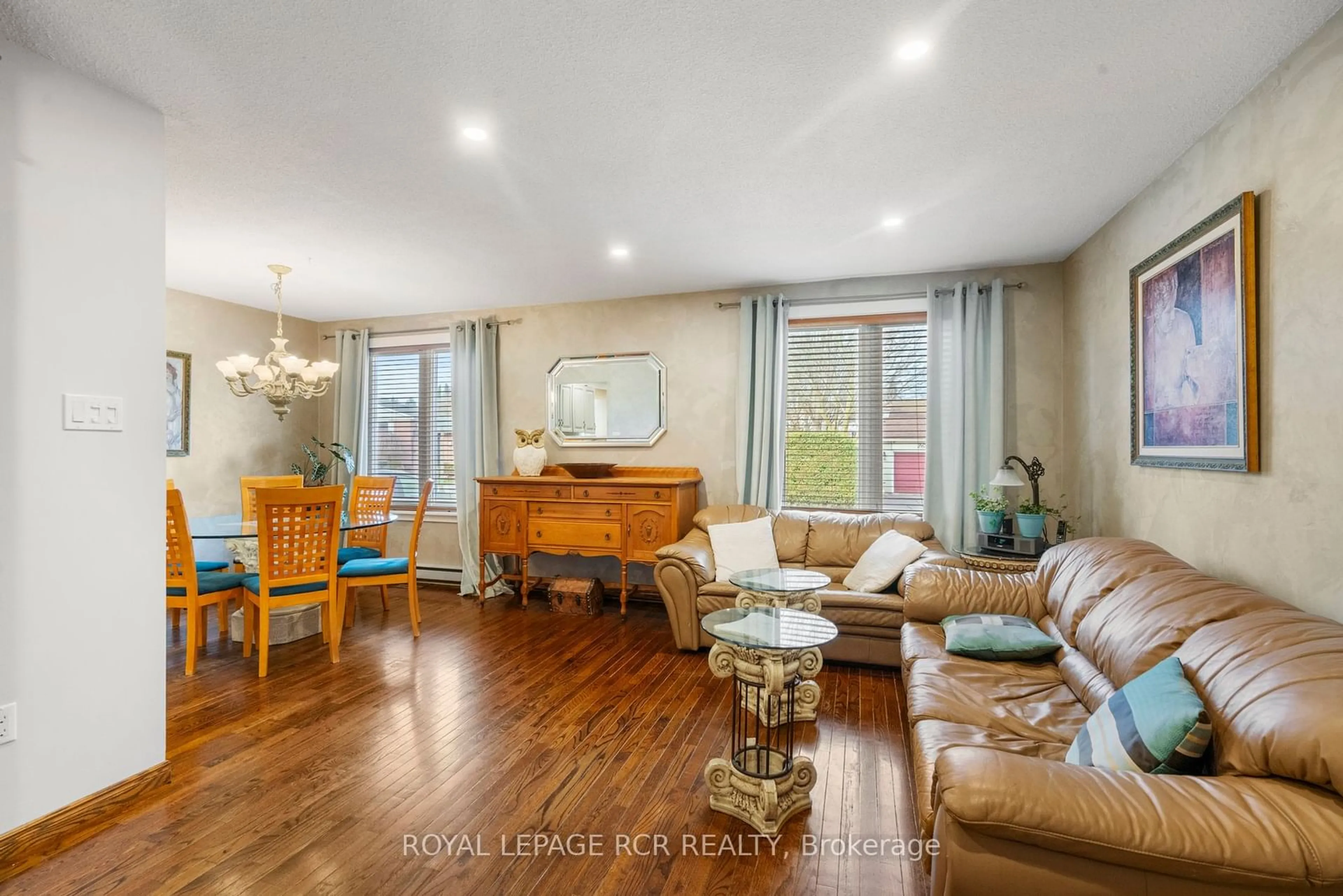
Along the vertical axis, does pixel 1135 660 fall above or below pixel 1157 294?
below

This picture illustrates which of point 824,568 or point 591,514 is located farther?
point 591,514

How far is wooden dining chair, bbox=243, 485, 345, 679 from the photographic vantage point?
134 inches

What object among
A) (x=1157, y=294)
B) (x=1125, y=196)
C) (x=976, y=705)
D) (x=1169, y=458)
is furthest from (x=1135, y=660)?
(x=1125, y=196)

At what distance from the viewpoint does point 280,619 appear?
405 centimetres

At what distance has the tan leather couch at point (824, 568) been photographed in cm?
357

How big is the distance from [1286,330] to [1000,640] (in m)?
1.45

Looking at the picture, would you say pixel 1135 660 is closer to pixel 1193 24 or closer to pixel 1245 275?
pixel 1245 275

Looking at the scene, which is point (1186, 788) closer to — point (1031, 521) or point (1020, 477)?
point (1031, 521)

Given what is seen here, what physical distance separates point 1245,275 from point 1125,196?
1.14 metres

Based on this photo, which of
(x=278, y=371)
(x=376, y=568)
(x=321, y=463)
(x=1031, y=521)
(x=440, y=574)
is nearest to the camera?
(x=1031, y=521)

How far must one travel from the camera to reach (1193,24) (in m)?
1.86

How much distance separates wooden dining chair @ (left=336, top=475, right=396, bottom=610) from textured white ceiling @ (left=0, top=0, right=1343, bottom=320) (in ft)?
6.12

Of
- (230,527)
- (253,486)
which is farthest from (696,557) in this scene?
(253,486)

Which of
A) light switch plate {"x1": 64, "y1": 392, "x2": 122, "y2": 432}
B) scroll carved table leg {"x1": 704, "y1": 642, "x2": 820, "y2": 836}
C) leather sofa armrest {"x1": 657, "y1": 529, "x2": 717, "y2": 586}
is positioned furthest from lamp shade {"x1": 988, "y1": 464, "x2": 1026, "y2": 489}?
light switch plate {"x1": 64, "y1": 392, "x2": 122, "y2": 432}
